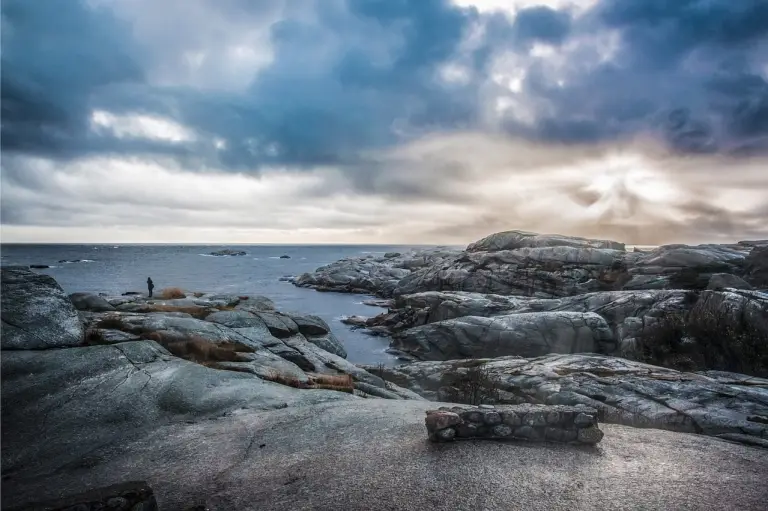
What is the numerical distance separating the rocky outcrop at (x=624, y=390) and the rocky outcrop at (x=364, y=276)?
59.0 m

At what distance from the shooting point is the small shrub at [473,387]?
19844mm

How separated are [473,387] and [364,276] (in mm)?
79839

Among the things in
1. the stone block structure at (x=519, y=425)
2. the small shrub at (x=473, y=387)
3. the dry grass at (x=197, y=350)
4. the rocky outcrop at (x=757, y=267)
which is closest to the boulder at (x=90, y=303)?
the dry grass at (x=197, y=350)

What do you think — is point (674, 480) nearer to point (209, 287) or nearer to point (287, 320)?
point (287, 320)

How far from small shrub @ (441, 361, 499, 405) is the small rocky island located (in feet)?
0.40

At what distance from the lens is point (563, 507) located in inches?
302

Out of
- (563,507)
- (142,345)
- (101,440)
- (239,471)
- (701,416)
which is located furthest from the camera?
(142,345)

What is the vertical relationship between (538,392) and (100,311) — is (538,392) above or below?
below

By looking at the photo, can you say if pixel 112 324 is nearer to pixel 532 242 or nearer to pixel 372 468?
pixel 372 468

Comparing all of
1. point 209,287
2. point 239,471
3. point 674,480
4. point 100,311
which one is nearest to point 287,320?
point 100,311

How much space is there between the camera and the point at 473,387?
811 inches

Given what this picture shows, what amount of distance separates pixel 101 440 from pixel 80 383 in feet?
13.3

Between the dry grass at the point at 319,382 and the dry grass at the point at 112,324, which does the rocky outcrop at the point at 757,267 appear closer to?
the dry grass at the point at 319,382

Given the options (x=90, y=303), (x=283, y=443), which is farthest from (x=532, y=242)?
(x=283, y=443)
